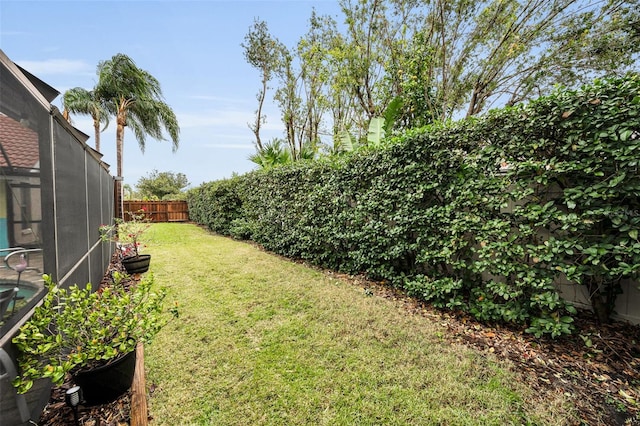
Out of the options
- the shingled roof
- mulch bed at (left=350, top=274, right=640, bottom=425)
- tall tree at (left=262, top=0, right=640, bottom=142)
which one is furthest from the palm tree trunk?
mulch bed at (left=350, top=274, right=640, bottom=425)

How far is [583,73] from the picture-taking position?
7.87 m

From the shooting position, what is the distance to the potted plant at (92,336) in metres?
1.66

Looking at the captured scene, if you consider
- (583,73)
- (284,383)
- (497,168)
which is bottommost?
(284,383)

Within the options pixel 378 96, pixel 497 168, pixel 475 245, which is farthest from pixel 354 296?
pixel 378 96

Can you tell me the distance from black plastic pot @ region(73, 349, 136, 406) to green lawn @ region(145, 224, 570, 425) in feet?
0.98

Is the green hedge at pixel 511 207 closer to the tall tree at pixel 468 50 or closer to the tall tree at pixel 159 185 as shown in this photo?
the tall tree at pixel 468 50

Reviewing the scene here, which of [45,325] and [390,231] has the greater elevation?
[390,231]

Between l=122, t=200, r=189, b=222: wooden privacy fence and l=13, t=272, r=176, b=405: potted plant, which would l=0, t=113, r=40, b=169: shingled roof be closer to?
l=13, t=272, r=176, b=405: potted plant

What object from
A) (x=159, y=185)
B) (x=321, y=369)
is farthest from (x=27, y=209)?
(x=159, y=185)

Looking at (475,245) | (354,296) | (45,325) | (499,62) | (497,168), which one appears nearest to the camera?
(45,325)

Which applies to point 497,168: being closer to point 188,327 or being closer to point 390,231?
point 390,231

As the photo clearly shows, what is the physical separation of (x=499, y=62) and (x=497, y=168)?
755cm

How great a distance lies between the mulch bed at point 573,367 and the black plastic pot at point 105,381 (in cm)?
8

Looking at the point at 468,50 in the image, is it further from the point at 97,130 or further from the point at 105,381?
the point at 97,130
